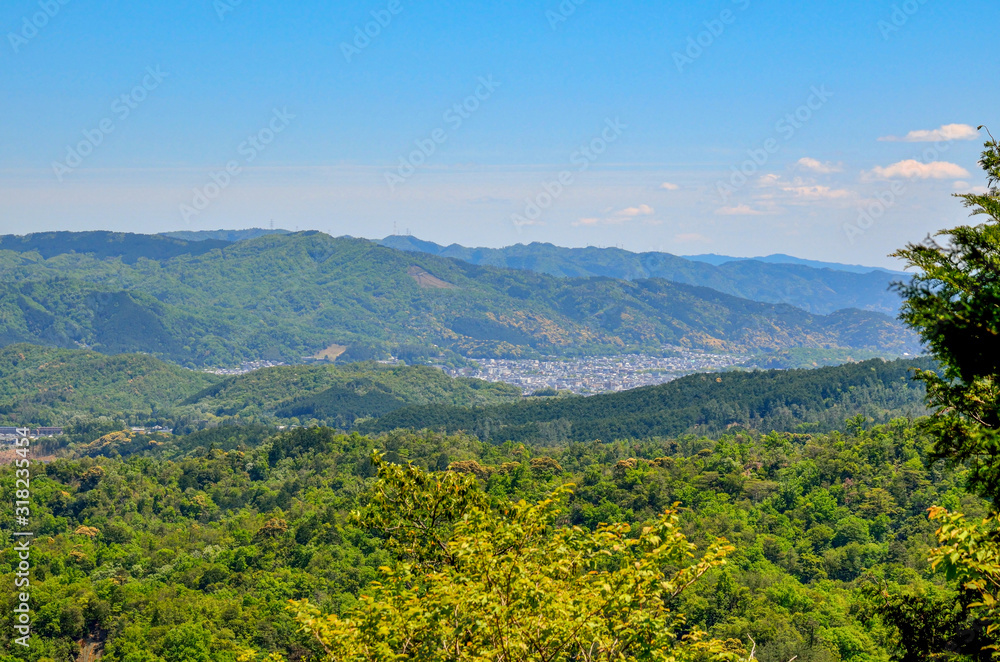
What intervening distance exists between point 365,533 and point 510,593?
4733 cm

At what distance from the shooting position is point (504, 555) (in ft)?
43.8

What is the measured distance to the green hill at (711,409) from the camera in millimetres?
130875

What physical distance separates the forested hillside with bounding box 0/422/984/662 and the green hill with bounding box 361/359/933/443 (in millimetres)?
38386

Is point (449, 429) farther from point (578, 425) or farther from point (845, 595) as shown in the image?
point (845, 595)

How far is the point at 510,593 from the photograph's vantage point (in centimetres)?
1310

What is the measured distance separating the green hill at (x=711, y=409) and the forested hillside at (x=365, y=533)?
126 feet

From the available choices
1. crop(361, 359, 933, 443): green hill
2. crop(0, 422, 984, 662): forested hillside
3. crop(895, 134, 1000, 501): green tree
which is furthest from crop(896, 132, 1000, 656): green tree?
crop(361, 359, 933, 443): green hill

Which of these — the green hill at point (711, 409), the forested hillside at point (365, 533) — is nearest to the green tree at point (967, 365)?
the forested hillside at point (365, 533)

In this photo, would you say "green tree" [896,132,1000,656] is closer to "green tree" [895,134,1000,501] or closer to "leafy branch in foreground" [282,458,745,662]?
"green tree" [895,134,1000,501]

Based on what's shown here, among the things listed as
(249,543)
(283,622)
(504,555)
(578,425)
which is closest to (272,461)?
(249,543)

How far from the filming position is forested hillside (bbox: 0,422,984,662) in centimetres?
4216

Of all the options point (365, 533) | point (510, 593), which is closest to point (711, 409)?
point (365, 533)

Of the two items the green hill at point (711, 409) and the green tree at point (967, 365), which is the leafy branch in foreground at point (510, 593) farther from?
the green hill at point (711, 409)

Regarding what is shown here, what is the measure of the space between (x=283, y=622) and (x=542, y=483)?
32.1 m
